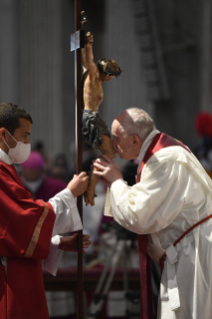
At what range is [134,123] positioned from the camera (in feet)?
9.66

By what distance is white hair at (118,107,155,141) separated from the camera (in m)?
2.94

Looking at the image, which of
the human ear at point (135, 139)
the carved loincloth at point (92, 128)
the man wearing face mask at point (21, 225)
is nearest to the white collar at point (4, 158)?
the man wearing face mask at point (21, 225)

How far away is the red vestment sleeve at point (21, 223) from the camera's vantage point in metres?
2.60

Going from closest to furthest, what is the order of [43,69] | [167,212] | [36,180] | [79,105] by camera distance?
[167,212], [79,105], [36,180], [43,69]

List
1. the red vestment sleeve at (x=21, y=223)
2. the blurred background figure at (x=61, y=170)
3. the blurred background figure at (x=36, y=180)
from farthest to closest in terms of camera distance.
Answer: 1. the blurred background figure at (x=61, y=170)
2. the blurred background figure at (x=36, y=180)
3. the red vestment sleeve at (x=21, y=223)

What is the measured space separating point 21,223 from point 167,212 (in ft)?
2.92

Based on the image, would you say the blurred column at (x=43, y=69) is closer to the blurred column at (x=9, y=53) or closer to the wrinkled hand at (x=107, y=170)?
the blurred column at (x=9, y=53)

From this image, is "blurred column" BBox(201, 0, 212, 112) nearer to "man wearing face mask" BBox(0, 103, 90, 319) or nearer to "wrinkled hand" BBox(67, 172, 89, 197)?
"wrinkled hand" BBox(67, 172, 89, 197)

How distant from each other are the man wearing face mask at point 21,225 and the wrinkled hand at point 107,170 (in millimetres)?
155

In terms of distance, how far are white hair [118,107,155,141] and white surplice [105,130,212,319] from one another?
0.21m

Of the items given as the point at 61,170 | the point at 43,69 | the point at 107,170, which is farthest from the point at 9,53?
the point at 107,170

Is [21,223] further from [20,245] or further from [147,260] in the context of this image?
[147,260]

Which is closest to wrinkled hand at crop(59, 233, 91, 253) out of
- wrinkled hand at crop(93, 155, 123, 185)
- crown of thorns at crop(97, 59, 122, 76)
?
wrinkled hand at crop(93, 155, 123, 185)

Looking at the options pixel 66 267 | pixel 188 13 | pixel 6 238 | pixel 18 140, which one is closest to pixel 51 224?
pixel 6 238
